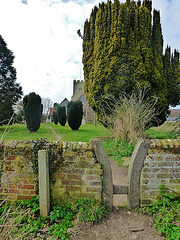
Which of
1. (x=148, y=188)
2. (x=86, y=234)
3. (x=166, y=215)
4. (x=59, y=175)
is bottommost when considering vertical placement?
(x=86, y=234)

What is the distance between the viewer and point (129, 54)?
7656mm

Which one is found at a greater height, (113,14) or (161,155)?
(113,14)

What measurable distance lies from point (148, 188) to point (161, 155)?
53cm

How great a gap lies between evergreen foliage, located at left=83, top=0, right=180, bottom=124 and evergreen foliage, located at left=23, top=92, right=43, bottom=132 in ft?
18.3

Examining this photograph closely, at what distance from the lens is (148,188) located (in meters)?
2.16

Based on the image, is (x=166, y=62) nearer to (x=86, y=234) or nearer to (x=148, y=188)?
(x=148, y=188)

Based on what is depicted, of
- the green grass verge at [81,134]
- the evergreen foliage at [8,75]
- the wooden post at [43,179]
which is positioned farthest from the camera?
the evergreen foliage at [8,75]

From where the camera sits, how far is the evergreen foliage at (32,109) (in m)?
11.7

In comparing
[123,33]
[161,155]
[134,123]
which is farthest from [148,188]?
[123,33]

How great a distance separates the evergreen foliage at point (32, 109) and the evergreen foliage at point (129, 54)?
5.57 meters

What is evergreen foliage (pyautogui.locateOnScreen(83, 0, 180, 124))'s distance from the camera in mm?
7527

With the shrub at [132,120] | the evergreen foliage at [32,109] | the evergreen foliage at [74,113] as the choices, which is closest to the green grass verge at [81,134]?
the evergreen foliage at [74,113]

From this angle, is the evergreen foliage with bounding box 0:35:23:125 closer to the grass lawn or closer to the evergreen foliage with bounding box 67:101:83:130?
the grass lawn

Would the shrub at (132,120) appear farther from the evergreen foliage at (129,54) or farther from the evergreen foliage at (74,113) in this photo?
the evergreen foliage at (74,113)
